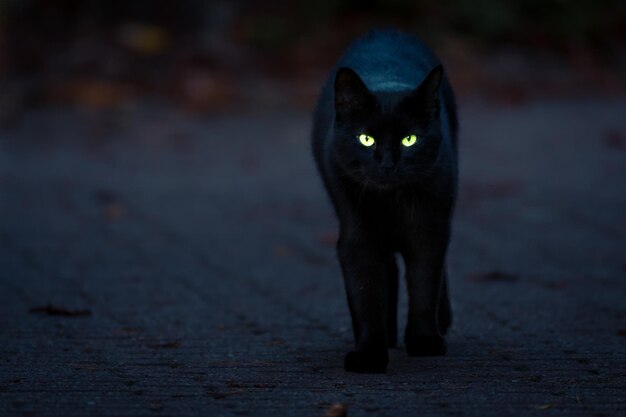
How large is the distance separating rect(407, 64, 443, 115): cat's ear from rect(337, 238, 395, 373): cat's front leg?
54 cm

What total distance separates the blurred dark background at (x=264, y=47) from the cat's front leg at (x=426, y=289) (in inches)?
262

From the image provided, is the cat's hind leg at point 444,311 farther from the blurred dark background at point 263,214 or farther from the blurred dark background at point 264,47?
the blurred dark background at point 264,47

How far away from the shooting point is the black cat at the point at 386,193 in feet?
14.6

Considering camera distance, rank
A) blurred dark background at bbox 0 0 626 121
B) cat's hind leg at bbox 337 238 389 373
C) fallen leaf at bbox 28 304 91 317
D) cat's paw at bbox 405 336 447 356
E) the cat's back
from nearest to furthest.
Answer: cat's hind leg at bbox 337 238 389 373 → cat's paw at bbox 405 336 447 356 → the cat's back → fallen leaf at bbox 28 304 91 317 → blurred dark background at bbox 0 0 626 121

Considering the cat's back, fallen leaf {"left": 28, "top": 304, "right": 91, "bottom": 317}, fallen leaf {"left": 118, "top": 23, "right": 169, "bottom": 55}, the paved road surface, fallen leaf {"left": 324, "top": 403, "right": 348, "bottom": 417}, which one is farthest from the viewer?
fallen leaf {"left": 118, "top": 23, "right": 169, "bottom": 55}

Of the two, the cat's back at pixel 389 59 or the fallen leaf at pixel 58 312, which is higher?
the cat's back at pixel 389 59

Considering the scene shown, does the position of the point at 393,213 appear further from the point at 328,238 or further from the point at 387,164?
the point at 328,238

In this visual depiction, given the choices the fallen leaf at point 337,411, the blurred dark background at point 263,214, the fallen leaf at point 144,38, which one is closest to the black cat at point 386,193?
the blurred dark background at point 263,214

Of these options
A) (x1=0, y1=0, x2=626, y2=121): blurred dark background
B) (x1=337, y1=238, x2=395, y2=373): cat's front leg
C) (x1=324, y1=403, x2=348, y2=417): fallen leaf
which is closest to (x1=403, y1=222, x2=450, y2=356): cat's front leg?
(x1=337, y1=238, x2=395, y2=373): cat's front leg

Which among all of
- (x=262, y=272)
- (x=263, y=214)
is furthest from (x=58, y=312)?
(x=263, y=214)

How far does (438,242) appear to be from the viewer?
15.2 ft

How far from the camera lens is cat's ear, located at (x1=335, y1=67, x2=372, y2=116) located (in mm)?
4441

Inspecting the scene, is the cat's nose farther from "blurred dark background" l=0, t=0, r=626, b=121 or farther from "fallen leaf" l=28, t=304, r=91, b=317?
"blurred dark background" l=0, t=0, r=626, b=121

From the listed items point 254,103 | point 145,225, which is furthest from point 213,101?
point 145,225
